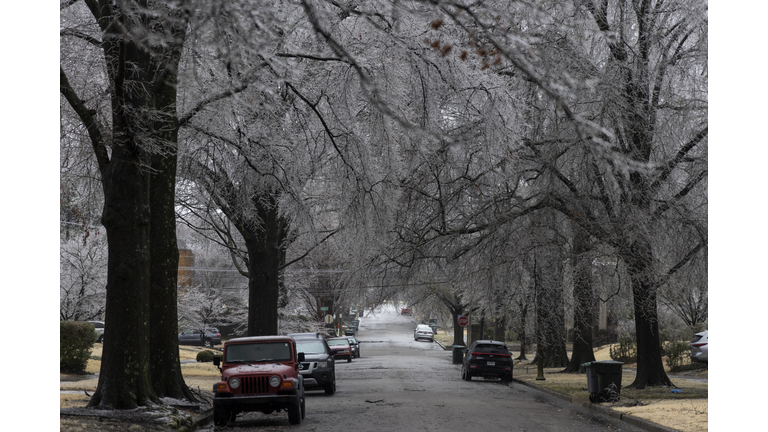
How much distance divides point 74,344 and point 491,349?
15.3m

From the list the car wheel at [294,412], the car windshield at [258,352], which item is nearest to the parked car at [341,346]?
the car windshield at [258,352]

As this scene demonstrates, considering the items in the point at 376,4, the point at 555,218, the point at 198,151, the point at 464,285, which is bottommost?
the point at 464,285

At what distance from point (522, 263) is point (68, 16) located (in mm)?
12265

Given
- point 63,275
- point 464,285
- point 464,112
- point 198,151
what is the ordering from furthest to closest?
1. point 63,275
2. point 464,285
3. point 198,151
4. point 464,112

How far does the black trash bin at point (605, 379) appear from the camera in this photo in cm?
1730

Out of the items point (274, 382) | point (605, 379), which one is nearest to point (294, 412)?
point (274, 382)

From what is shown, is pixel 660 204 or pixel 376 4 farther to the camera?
pixel 660 204

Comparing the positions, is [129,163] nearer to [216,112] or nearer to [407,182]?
[216,112]

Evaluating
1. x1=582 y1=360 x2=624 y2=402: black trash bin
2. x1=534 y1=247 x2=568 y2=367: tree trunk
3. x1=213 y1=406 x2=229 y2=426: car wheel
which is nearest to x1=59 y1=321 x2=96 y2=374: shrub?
x1=213 y1=406 x2=229 y2=426: car wheel

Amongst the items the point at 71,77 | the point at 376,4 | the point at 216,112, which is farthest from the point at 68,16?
the point at 376,4

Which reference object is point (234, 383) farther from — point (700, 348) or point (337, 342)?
point (337, 342)

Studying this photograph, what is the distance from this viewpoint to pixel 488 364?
91.6 feet

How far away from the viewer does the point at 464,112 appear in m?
16.2

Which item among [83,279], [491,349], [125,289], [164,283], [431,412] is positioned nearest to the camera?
[125,289]
